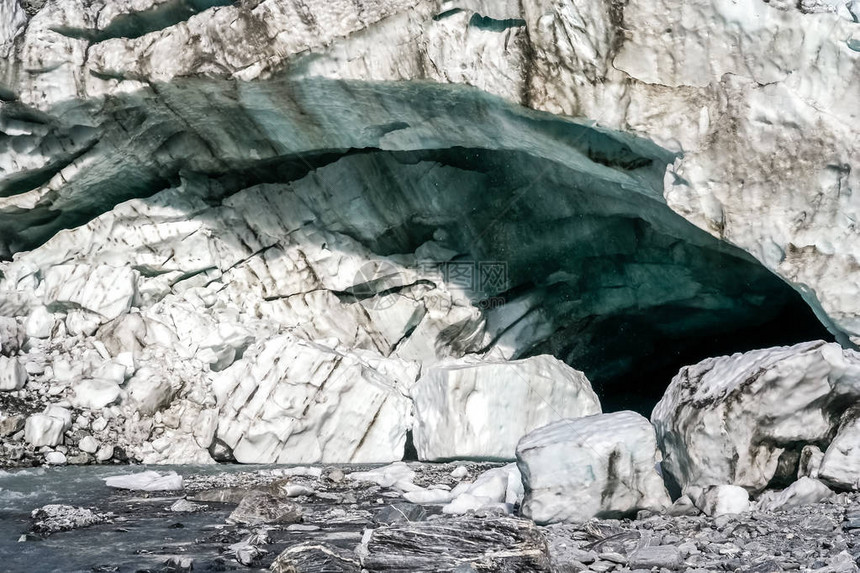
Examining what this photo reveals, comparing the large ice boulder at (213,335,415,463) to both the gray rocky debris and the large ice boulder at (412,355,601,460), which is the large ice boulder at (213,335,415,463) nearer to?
the large ice boulder at (412,355,601,460)

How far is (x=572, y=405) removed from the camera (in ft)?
28.1

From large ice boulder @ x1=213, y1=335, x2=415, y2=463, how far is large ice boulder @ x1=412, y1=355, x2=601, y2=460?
1.17 feet

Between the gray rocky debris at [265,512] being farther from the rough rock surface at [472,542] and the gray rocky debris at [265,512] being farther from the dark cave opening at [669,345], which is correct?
the dark cave opening at [669,345]

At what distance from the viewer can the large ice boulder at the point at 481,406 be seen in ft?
25.9

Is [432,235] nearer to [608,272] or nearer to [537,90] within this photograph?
[608,272]

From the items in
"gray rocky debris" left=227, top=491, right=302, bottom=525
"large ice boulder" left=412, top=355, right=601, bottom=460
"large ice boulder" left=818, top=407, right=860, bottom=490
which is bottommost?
"large ice boulder" left=412, top=355, right=601, bottom=460

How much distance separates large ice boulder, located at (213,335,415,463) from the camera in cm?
792

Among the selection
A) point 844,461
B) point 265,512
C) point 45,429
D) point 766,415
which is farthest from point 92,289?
point 844,461

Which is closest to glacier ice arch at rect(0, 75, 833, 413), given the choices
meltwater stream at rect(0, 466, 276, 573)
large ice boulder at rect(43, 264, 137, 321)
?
large ice boulder at rect(43, 264, 137, 321)

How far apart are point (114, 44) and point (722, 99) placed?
5.83m

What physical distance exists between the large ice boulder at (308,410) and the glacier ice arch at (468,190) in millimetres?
1937

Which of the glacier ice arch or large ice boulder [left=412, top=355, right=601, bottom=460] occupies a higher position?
the glacier ice arch

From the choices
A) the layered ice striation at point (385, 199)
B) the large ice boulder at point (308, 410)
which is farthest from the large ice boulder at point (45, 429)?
the large ice boulder at point (308, 410)

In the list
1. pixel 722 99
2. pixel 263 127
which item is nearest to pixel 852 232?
pixel 722 99
